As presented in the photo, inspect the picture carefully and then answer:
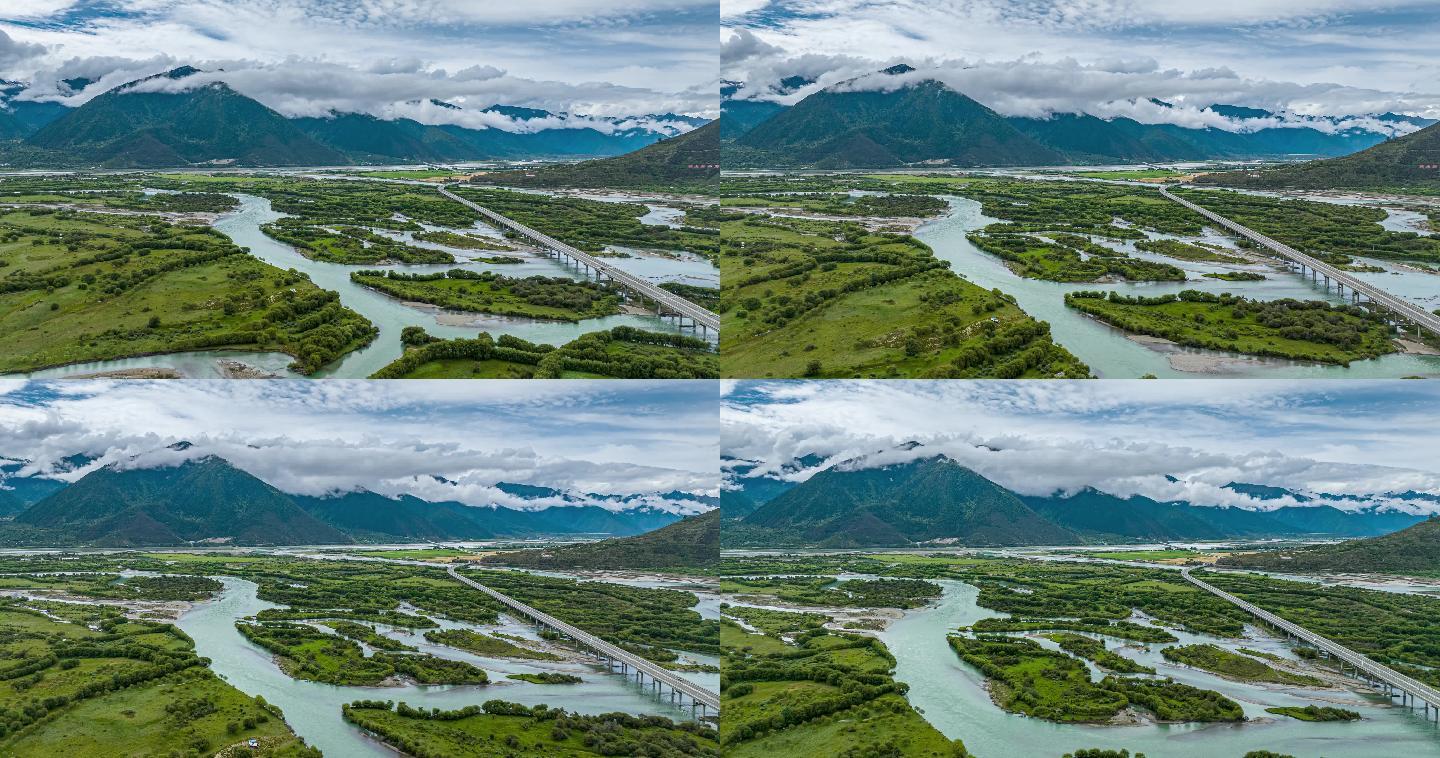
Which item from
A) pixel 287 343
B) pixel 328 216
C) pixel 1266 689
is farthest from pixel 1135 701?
pixel 328 216

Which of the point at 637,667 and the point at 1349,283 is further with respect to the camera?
the point at 1349,283

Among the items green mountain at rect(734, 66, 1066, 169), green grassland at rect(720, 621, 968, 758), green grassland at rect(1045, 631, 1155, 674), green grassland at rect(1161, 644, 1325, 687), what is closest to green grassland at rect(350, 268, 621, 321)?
green mountain at rect(734, 66, 1066, 169)

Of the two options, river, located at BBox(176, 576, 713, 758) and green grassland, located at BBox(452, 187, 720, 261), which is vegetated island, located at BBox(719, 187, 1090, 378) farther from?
river, located at BBox(176, 576, 713, 758)

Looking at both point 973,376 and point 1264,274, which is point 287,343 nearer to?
point 973,376

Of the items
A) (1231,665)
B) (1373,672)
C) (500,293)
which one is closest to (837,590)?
(1231,665)

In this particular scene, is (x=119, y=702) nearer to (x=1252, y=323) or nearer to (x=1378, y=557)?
(x=1252, y=323)

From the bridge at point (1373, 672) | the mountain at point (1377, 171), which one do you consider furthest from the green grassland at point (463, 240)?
the mountain at point (1377, 171)
